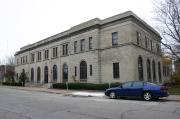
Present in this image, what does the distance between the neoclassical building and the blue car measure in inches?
485

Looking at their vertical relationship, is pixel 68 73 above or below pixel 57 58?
below

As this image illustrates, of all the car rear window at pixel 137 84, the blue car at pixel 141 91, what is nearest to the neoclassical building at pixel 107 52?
the blue car at pixel 141 91

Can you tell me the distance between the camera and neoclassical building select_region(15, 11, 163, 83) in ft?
103

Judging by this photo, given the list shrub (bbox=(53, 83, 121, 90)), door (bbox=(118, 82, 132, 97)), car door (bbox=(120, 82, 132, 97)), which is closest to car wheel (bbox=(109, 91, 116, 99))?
door (bbox=(118, 82, 132, 97))

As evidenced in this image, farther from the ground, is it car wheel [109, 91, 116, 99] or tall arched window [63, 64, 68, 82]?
tall arched window [63, 64, 68, 82]

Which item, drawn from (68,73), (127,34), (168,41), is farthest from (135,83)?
(68,73)

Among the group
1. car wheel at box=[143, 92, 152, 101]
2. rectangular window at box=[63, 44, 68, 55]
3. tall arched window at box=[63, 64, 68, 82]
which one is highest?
rectangular window at box=[63, 44, 68, 55]

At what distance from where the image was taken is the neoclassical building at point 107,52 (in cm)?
3126

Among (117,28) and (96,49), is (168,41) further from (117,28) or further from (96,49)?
(96,49)

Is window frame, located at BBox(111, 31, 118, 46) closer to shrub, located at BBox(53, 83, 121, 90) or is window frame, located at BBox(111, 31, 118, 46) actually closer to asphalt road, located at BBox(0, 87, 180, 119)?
shrub, located at BBox(53, 83, 121, 90)

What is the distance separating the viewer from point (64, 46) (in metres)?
43.4

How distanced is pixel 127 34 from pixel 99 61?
254 inches

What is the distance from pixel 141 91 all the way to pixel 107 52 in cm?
1712

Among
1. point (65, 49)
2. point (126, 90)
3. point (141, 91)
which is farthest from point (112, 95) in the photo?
point (65, 49)
